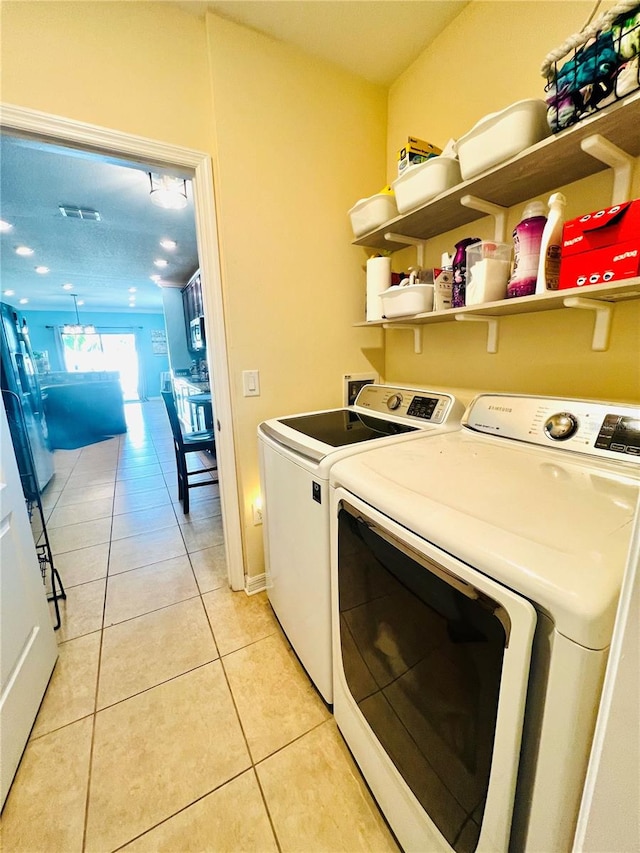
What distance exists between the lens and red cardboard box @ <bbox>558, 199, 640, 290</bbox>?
2.54 ft

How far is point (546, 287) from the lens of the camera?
0.94 meters

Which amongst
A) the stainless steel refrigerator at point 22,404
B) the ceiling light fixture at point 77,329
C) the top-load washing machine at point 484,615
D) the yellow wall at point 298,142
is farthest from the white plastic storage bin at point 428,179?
the ceiling light fixture at point 77,329

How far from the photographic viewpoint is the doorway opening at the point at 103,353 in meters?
8.73

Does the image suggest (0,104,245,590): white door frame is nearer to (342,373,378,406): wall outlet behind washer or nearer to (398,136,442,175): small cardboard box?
(342,373,378,406): wall outlet behind washer

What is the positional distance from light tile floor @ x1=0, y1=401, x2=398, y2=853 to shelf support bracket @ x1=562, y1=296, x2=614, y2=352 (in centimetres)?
151

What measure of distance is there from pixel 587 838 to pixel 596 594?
0.94 ft

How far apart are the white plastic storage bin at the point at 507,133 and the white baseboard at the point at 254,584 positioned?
1.97 m

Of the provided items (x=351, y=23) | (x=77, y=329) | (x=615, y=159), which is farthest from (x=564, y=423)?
(x=77, y=329)

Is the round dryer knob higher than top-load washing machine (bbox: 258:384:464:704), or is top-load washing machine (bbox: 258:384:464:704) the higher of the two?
the round dryer knob

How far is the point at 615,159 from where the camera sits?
879 millimetres

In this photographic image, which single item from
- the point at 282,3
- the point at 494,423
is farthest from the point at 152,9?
the point at 494,423

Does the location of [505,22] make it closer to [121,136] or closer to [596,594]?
[121,136]

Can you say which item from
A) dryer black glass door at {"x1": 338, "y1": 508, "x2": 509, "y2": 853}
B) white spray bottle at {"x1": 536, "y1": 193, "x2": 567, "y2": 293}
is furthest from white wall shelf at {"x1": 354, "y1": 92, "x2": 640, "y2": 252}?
dryer black glass door at {"x1": 338, "y1": 508, "x2": 509, "y2": 853}

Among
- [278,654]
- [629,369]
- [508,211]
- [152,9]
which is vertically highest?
[152,9]
